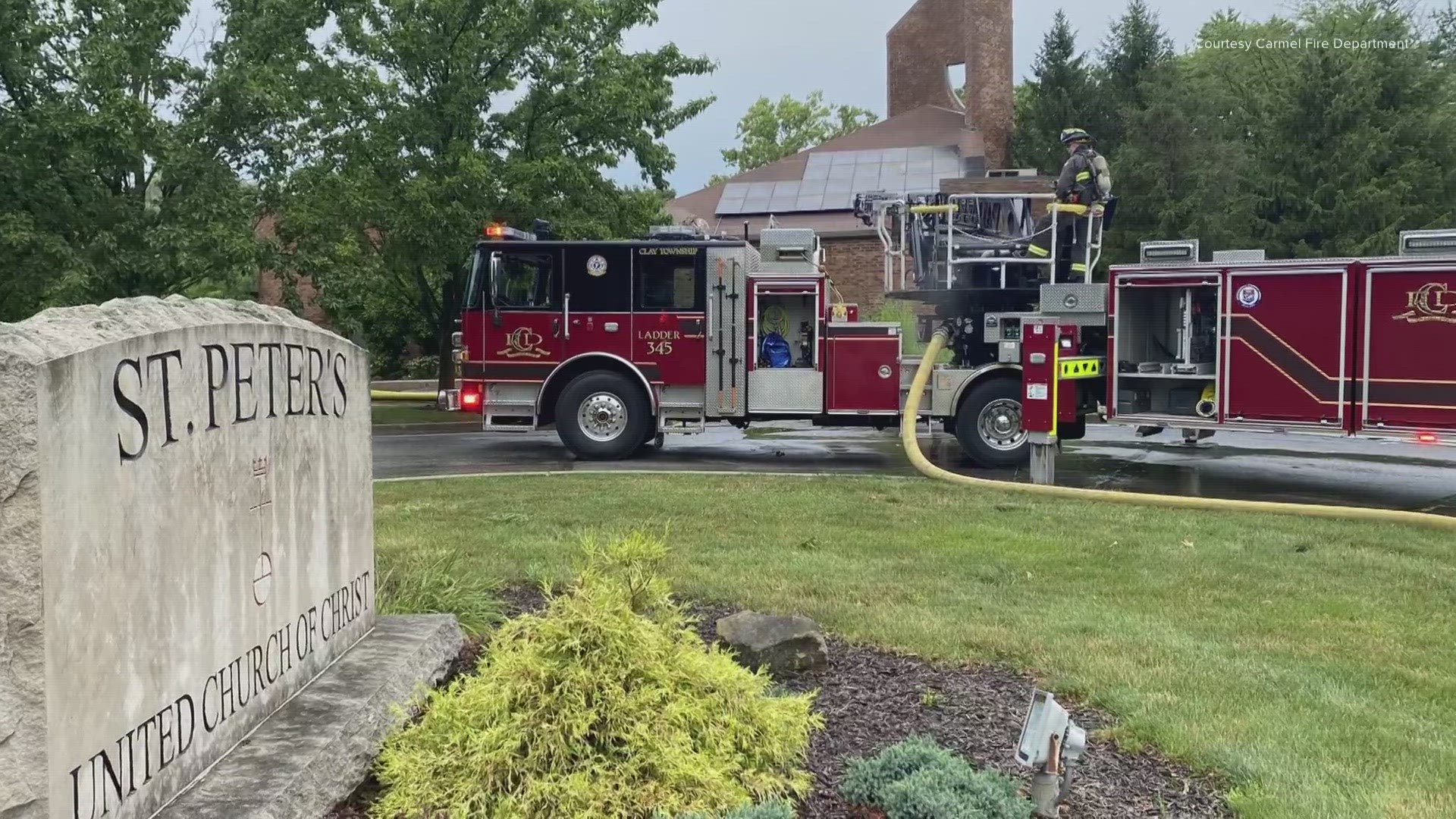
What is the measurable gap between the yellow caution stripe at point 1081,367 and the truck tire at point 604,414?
4539mm

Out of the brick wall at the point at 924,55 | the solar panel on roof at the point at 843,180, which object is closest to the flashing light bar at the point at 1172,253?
the solar panel on roof at the point at 843,180

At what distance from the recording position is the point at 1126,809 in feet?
10.7

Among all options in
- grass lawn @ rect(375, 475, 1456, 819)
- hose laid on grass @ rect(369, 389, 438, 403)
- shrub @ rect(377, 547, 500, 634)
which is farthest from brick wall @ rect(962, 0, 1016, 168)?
shrub @ rect(377, 547, 500, 634)

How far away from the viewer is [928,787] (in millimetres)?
2951

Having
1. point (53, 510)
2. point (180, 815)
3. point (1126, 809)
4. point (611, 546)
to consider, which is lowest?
point (1126, 809)

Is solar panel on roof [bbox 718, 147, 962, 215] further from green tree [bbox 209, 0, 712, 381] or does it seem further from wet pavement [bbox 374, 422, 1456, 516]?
wet pavement [bbox 374, 422, 1456, 516]

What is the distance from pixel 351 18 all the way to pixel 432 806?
1664cm

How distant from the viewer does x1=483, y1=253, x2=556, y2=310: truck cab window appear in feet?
42.3

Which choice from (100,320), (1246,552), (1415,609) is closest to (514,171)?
(1246,552)

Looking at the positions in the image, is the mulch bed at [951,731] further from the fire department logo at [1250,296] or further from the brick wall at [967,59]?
the brick wall at [967,59]

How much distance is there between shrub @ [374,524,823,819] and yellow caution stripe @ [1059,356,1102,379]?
8.40 meters

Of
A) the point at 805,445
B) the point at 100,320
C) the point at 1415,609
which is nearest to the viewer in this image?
the point at 100,320

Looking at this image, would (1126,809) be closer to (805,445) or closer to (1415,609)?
(1415,609)

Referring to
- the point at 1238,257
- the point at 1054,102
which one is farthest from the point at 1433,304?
the point at 1054,102
